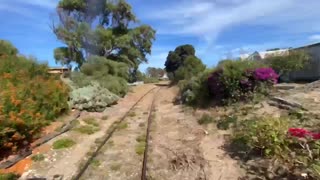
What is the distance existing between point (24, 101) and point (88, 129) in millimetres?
2836

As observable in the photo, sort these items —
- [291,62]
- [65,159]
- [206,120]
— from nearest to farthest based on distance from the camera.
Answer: [65,159] < [206,120] < [291,62]

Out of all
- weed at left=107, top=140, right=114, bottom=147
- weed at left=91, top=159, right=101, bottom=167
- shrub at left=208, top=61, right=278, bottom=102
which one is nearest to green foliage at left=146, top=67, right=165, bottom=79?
shrub at left=208, top=61, right=278, bottom=102

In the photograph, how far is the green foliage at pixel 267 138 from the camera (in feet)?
26.4

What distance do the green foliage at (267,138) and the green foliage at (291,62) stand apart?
1645cm

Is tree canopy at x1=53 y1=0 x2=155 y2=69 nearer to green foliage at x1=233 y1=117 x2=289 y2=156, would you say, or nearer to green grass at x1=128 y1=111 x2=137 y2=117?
green grass at x1=128 y1=111 x2=137 y2=117

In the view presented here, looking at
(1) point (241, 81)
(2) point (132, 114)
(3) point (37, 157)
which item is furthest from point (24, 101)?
(1) point (241, 81)

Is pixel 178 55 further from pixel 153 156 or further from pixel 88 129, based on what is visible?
pixel 153 156

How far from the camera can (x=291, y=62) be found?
24797mm

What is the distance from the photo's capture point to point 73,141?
11742mm

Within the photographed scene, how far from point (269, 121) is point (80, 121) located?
878 cm

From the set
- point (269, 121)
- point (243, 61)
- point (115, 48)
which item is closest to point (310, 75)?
point (243, 61)

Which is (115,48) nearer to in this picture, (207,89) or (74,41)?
(74,41)

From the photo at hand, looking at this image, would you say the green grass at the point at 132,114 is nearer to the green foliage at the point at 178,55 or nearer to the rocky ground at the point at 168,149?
the rocky ground at the point at 168,149

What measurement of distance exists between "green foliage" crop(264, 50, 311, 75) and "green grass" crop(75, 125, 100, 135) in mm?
14441
